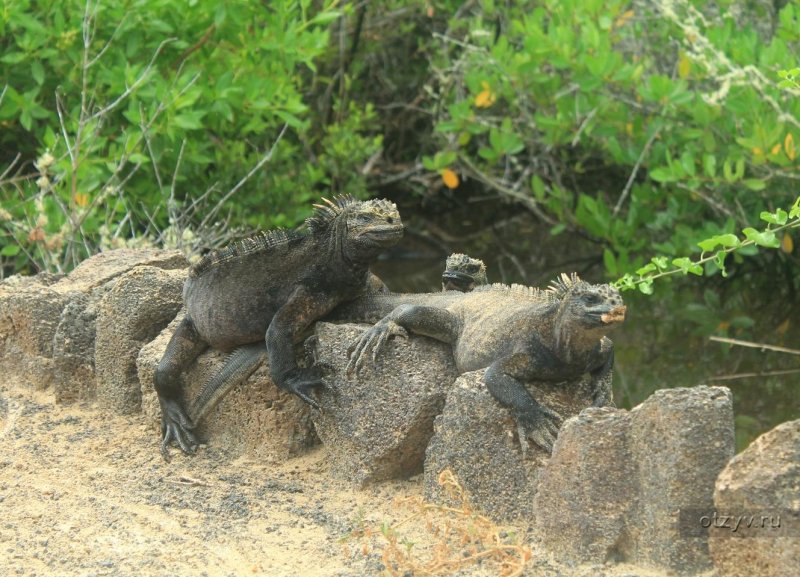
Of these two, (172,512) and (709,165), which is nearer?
(172,512)

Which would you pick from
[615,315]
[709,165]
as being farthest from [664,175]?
[615,315]

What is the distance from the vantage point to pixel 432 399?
419 cm

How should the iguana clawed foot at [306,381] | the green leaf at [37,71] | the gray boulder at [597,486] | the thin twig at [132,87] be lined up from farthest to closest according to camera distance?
the green leaf at [37,71] → the thin twig at [132,87] → the iguana clawed foot at [306,381] → the gray boulder at [597,486]

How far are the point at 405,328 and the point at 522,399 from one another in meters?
0.65

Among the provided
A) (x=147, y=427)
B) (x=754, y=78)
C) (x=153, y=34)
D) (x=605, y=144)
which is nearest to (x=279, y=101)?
(x=153, y=34)

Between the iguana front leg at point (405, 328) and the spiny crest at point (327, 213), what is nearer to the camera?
the iguana front leg at point (405, 328)

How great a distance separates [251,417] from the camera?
4.79 meters

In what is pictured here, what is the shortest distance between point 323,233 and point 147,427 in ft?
3.95

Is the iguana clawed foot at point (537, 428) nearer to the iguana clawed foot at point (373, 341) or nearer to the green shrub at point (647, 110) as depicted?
the iguana clawed foot at point (373, 341)

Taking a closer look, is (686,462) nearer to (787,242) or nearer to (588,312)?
(588,312)

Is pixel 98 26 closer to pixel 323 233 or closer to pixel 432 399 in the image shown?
pixel 323 233

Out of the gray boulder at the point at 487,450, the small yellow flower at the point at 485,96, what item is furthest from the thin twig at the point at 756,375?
the gray boulder at the point at 487,450

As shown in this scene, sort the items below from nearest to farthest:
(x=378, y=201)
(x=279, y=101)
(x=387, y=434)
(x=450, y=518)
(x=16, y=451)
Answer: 1. (x=450, y=518)
2. (x=387, y=434)
3. (x=378, y=201)
4. (x=16, y=451)
5. (x=279, y=101)

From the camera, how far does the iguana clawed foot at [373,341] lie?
4.31 meters
